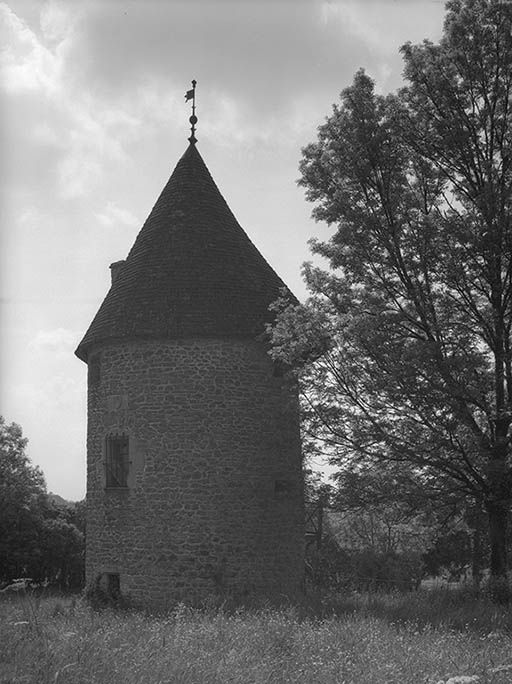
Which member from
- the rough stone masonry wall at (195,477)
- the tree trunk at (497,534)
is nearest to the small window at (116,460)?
the rough stone masonry wall at (195,477)

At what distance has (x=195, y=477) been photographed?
52.2 feet

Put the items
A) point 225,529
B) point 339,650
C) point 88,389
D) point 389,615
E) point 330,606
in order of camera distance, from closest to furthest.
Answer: point 339,650 → point 389,615 → point 330,606 → point 225,529 → point 88,389

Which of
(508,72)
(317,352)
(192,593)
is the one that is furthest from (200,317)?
(508,72)

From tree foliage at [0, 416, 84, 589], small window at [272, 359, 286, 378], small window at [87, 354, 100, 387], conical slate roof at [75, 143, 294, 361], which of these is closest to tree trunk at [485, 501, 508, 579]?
small window at [272, 359, 286, 378]

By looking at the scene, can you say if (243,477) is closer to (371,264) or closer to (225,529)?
(225,529)

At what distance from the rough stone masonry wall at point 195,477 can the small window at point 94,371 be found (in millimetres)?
632

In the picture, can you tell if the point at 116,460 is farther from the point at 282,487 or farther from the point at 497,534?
the point at 497,534

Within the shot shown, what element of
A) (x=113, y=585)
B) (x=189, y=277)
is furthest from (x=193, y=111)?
(x=113, y=585)

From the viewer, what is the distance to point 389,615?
1130 centimetres

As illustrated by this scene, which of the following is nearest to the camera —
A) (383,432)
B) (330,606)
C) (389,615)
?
(389,615)

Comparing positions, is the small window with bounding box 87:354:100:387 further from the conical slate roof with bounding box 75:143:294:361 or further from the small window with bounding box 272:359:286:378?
the small window with bounding box 272:359:286:378

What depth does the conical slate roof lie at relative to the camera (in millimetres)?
16641

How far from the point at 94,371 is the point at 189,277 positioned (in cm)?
330

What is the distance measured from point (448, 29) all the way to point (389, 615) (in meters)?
10.7
